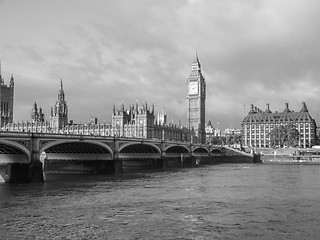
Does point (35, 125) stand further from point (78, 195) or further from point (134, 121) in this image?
point (78, 195)

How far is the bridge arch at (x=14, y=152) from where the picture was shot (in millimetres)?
44425

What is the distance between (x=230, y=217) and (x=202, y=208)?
3971 millimetres

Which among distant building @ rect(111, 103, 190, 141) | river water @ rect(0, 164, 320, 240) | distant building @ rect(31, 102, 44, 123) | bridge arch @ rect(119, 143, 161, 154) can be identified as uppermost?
distant building @ rect(31, 102, 44, 123)

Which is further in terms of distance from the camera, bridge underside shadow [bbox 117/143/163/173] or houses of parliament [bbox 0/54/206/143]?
houses of parliament [bbox 0/54/206/143]

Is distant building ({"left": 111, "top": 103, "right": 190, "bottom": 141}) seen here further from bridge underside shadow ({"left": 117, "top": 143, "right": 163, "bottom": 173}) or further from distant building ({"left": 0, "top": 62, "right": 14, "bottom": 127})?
distant building ({"left": 0, "top": 62, "right": 14, "bottom": 127})

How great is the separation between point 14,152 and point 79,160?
18.4m

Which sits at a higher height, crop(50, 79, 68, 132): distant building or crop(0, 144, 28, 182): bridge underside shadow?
crop(50, 79, 68, 132): distant building

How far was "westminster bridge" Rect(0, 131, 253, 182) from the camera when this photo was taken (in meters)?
47.6

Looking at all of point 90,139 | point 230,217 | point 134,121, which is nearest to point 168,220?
point 230,217

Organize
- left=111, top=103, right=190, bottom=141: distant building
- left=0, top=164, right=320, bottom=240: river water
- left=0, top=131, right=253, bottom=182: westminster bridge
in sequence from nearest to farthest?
left=0, top=164, right=320, bottom=240: river water
left=0, top=131, right=253, bottom=182: westminster bridge
left=111, top=103, right=190, bottom=141: distant building

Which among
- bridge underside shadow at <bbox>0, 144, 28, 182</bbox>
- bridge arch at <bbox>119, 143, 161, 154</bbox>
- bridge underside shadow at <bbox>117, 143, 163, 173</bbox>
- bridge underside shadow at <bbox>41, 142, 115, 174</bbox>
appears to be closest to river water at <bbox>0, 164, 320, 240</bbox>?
bridge underside shadow at <bbox>0, 144, 28, 182</bbox>

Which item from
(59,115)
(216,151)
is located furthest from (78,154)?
(59,115)

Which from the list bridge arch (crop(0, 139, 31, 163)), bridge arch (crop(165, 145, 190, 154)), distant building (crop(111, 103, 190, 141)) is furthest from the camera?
distant building (crop(111, 103, 190, 141))

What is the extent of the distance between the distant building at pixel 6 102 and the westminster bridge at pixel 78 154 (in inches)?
3259
